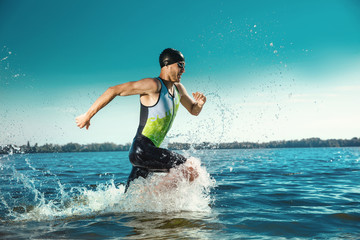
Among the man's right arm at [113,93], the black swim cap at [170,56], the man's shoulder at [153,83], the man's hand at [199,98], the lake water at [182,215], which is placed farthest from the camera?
the man's hand at [199,98]

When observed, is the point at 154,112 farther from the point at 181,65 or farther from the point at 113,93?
the point at 181,65

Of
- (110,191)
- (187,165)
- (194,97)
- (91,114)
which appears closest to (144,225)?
(187,165)

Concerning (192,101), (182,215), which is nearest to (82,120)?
(192,101)

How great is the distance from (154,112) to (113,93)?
72 cm

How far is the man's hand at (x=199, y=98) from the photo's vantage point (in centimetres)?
528

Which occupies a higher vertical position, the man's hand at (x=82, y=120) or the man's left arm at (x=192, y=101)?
the man's left arm at (x=192, y=101)

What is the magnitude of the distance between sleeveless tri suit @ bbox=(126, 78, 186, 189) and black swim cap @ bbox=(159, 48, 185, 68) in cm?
36

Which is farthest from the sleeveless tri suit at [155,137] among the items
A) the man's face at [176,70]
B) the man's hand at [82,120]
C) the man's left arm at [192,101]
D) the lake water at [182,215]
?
the man's hand at [82,120]

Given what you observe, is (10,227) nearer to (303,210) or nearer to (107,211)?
(107,211)

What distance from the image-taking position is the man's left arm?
5289mm

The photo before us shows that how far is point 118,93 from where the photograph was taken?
4309 mm

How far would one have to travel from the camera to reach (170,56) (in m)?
4.77

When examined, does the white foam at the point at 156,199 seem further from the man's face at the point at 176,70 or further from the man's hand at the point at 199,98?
the man's face at the point at 176,70

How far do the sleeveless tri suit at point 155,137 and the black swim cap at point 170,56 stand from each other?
36 centimetres
